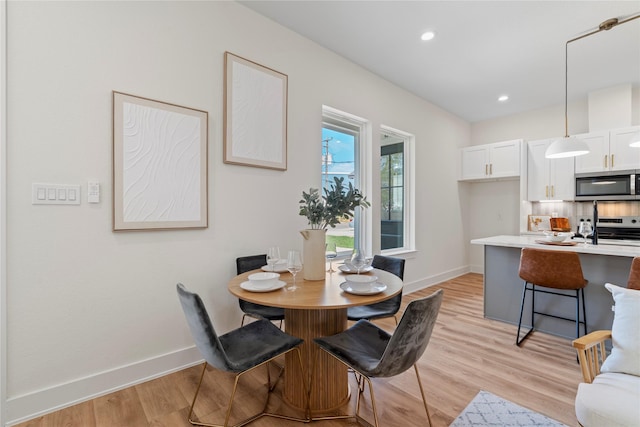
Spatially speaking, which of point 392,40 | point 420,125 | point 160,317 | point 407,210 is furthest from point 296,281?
point 420,125

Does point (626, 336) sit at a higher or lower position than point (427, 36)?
lower

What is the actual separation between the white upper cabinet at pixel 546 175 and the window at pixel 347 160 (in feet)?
9.66

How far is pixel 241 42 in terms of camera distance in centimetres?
253

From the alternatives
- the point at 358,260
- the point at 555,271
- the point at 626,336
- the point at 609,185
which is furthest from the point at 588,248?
the point at 609,185

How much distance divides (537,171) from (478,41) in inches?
105

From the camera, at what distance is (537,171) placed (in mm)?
4645

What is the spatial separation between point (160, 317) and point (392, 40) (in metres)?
3.32

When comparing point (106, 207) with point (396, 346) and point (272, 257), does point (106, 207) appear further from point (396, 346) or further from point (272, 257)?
point (396, 346)

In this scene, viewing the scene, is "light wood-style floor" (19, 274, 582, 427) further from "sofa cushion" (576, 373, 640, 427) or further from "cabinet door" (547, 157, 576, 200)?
"cabinet door" (547, 157, 576, 200)

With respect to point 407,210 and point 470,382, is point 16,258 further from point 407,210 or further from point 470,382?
point 407,210

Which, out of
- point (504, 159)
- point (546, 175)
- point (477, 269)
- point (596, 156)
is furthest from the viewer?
point (477, 269)

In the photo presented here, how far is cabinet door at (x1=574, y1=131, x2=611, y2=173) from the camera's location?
4.03 metres

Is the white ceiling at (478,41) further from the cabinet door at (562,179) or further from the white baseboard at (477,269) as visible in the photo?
the white baseboard at (477,269)

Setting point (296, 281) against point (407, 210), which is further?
point (407, 210)
